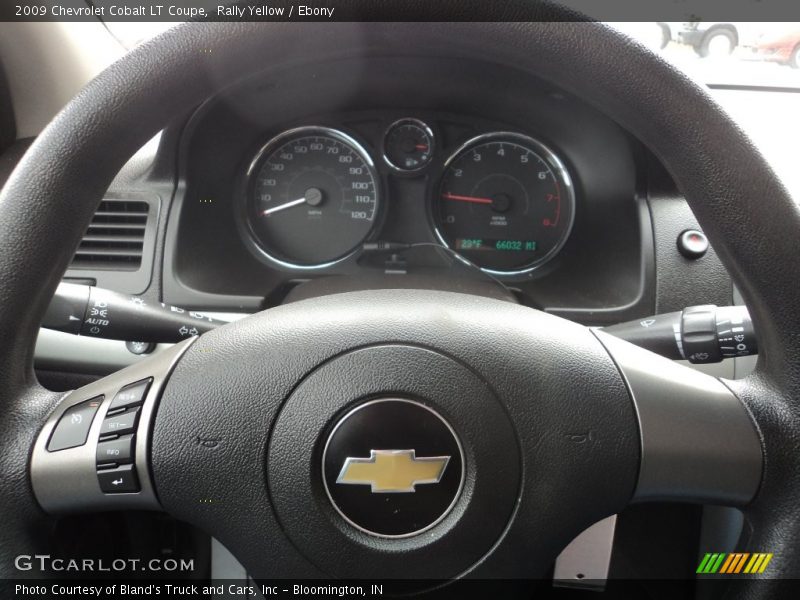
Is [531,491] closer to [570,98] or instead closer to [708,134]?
[708,134]

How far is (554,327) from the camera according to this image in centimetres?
80

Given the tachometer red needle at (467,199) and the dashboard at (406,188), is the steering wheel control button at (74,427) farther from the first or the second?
the tachometer red needle at (467,199)

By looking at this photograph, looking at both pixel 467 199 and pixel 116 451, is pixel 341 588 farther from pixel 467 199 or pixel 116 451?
pixel 467 199

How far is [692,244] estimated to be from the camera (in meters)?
1.64

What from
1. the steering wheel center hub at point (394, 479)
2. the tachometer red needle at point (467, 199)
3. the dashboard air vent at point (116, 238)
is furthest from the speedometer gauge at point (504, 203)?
the steering wheel center hub at point (394, 479)

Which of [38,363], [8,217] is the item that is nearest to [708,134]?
[8,217]

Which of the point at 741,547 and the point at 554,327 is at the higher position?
the point at 554,327

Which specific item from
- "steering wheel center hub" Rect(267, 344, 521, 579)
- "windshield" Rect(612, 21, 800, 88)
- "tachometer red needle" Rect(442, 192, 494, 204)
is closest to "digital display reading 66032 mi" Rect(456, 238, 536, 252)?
"tachometer red needle" Rect(442, 192, 494, 204)

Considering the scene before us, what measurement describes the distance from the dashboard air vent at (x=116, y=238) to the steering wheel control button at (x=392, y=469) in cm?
117

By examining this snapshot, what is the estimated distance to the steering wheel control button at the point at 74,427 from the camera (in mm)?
740

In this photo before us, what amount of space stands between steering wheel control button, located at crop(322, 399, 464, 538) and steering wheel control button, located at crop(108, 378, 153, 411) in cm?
20

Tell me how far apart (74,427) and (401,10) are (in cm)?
53

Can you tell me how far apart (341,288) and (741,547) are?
1180mm

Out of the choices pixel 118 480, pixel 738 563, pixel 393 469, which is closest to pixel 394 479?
pixel 393 469
